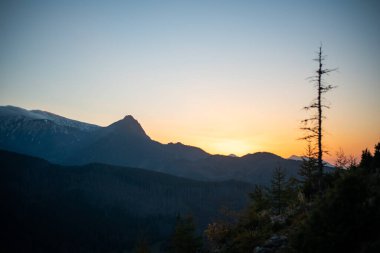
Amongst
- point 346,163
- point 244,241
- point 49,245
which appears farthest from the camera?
point 49,245

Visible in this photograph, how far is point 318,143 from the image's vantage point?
89.2 feet

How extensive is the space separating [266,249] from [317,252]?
5.03 m

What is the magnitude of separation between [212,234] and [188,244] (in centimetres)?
1332

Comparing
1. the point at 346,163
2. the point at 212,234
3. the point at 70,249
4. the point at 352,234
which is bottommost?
the point at 70,249

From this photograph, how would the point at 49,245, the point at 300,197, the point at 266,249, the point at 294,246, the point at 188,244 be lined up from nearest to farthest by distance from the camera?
the point at 294,246
the point at 266,249
the point at 300,197
the point at 188,244
the point at 49,245

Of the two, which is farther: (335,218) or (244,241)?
(244,241)

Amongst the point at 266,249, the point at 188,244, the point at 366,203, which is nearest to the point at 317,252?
the point at 366,203

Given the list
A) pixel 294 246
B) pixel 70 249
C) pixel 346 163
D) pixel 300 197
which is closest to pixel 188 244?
pixel 300 197

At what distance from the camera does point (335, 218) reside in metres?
12.3

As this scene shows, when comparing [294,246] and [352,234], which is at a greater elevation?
[352,234]

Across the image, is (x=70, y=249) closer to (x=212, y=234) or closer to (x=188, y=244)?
(x=188, y=244)

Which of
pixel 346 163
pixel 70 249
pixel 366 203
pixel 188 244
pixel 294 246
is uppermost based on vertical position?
pixel 346 163

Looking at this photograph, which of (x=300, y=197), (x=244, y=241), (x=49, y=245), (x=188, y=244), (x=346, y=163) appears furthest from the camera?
(x=49, y=245)

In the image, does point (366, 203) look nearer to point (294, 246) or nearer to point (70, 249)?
point (294, 246)
